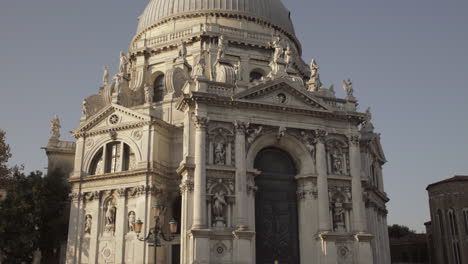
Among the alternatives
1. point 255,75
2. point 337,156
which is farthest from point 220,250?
point 255,75

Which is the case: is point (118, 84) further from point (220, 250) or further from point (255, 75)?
point (220, 250)

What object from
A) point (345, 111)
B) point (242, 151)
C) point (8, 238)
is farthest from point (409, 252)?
point (8, 238)

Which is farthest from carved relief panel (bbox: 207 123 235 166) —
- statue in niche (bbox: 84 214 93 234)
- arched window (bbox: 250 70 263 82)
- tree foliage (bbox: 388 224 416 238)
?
tree foliage (bbox: 388 224 416 238)

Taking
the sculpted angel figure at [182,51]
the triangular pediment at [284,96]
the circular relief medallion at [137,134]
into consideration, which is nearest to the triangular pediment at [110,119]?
the circular relief medallion at [137,134]

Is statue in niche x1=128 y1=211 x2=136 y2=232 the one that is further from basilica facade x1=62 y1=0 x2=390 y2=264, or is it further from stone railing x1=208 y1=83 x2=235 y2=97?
stone railing x1=208 y1=83 x2=235 y2=97

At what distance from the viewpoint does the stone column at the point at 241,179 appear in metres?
26.6

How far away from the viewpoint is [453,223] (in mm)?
50812

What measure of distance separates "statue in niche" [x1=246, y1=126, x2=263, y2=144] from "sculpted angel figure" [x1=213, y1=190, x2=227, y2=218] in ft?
11.6

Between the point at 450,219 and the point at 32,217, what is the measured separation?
39.1 metres

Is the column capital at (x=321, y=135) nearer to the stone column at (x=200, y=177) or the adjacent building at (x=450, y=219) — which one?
the stone column at (x=200, y=177)

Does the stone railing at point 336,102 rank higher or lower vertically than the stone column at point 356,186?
higher

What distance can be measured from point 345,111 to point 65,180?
68.4ft

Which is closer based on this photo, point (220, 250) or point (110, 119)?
point (220, 250)

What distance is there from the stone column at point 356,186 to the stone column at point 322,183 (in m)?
1.76
